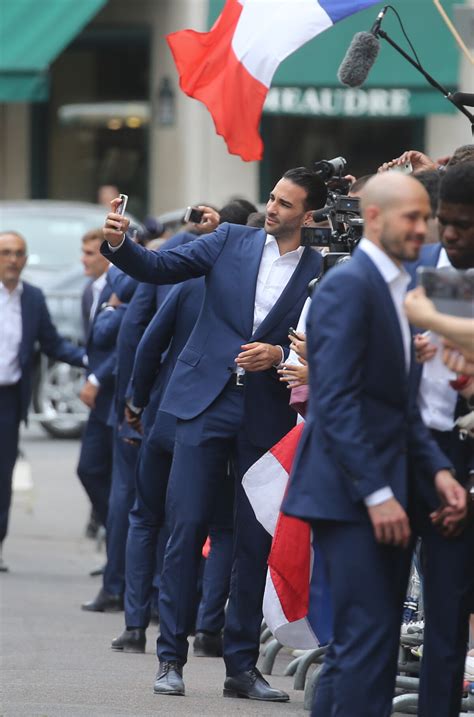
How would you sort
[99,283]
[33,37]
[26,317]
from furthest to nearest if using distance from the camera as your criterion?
[33,37] < [99,283] < [26,317]

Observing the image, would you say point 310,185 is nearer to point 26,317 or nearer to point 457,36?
point 457,36

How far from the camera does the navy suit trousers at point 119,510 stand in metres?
9.80

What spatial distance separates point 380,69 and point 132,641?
14.7m

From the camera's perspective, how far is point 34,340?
11625mm

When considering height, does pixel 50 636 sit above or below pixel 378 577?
below

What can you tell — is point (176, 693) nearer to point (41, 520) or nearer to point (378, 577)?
point (378, 577)

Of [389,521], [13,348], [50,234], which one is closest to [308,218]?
[389,521]

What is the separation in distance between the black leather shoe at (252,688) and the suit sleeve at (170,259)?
1.64 meters

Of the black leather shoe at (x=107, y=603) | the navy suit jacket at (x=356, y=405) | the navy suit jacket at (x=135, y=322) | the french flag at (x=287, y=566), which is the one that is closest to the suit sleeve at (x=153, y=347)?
the navy suit jacket at (x=135, y=322)

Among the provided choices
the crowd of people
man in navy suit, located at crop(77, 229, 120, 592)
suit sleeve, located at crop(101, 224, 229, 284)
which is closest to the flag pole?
the crowd of people

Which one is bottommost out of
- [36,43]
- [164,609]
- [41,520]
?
[41,520]

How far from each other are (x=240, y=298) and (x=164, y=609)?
4.25 feet

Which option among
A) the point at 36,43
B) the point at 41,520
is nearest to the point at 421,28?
the point at 36,43

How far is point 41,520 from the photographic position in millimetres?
13609
